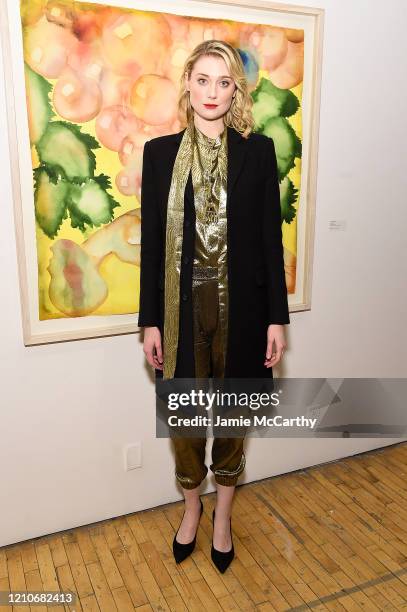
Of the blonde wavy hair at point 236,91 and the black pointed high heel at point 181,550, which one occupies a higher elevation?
the blonde wavy hair at point 236,91

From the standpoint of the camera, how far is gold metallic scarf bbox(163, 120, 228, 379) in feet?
5.81

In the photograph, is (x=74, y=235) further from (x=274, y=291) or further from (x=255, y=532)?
(x=255, y=532)

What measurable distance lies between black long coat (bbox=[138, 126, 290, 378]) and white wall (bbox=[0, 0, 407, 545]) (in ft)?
1.31

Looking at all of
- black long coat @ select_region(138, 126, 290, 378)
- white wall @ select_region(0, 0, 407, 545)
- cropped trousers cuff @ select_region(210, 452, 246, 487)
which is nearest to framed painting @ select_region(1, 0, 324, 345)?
white wall @ select_region(0, 0, 407, 545)

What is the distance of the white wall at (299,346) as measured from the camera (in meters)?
2.04

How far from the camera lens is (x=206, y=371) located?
1897 millimetres

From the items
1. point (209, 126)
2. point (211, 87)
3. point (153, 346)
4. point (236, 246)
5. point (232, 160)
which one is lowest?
point (153, 346)

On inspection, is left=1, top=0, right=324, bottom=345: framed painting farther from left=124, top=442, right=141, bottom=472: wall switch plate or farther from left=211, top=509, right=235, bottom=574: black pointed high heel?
left=211, top=509, right=235, bottom=574: black pointed high heel

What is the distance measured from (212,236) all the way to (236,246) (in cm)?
9

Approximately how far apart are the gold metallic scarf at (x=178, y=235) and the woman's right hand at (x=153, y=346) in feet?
0.20

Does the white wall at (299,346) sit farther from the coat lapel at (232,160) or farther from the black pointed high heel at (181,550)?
the coat lapel at (232,160)

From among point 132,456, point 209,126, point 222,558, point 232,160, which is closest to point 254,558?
point 222,558

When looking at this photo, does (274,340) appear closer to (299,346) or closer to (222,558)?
(299,346)

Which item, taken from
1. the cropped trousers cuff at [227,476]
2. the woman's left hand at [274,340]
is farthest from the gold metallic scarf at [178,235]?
the cropped trousers cuff at [227,476]
